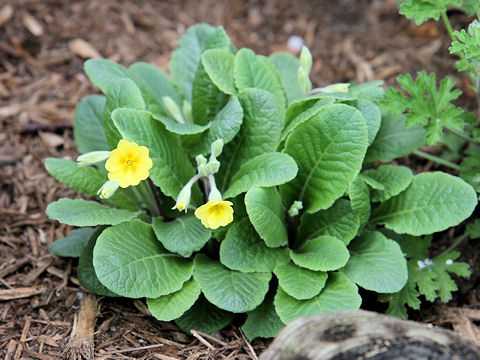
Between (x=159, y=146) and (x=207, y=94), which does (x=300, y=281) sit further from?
(x=207, y=94)

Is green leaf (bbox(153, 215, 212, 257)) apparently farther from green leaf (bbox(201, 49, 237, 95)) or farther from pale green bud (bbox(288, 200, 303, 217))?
green leaf (bbox(201, 49, 237, 95))

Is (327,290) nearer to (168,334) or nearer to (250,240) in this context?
(250,240)

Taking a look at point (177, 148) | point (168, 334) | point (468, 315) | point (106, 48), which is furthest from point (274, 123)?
point (106, 48)

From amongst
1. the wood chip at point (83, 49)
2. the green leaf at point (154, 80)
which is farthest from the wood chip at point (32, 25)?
the green leaf at point (154, 80)

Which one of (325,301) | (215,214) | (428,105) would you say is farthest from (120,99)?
(428,105)

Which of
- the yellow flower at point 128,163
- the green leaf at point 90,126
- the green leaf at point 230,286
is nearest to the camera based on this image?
→ the yellow flower at point 128,163

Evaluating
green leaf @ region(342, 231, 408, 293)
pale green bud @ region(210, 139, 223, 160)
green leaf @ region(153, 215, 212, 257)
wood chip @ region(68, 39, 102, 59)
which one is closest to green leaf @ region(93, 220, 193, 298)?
green leaf @ region(153, 215, 212, 257)

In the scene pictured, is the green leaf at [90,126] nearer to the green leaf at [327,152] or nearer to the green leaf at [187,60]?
the green leaf at [187,60]
